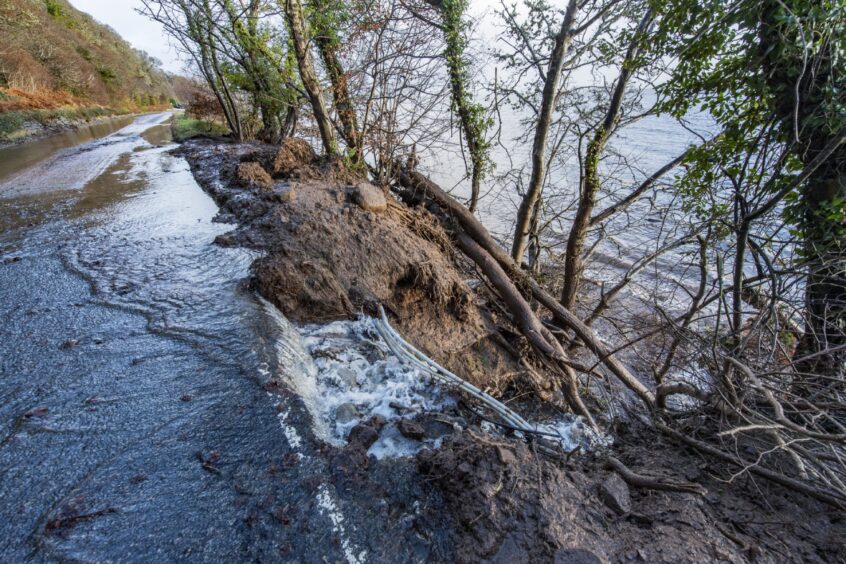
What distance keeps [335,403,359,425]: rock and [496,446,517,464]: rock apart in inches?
43.1

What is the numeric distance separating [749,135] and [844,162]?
2.47ft

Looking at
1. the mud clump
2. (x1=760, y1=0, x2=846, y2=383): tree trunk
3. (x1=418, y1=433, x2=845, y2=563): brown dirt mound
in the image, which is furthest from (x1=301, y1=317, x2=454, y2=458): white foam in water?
the mud clump

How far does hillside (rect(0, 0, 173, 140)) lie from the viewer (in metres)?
23.1

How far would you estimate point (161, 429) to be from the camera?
234 cm

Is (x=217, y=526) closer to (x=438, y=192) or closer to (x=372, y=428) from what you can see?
(x=372, y=428)

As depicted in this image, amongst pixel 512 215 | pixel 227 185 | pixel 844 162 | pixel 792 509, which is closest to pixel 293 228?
pixel 227 185

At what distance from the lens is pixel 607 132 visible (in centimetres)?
597

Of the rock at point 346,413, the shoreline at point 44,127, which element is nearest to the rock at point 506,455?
the rock at point 346,413

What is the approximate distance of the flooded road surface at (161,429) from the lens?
1783 millimetres

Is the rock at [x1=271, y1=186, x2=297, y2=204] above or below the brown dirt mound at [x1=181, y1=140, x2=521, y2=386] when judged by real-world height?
above

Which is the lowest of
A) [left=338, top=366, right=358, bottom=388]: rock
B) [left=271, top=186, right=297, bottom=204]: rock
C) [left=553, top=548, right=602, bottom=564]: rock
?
[left=338, top=366, right=358, bottom=388]: rock

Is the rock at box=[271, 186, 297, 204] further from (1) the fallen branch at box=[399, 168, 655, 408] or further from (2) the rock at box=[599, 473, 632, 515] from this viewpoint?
(2) the rock at box=[599, 473, 632, 515]

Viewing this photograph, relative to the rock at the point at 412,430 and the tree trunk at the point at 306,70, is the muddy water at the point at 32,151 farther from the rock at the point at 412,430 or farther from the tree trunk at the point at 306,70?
the rock at the point at 412,430

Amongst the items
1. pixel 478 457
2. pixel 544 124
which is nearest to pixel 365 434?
pixel 478 457
